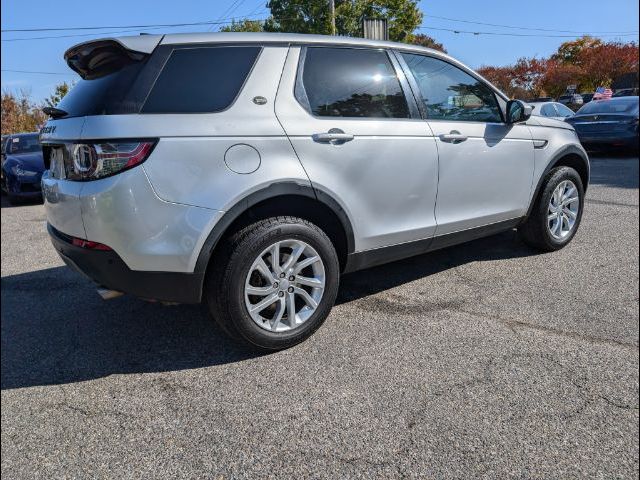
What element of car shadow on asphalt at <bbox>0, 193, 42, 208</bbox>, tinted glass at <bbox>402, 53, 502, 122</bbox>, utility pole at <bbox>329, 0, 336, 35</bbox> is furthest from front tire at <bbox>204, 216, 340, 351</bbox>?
car shadow on asphalt at <bbox>0, 193, 42, 208</bbox>

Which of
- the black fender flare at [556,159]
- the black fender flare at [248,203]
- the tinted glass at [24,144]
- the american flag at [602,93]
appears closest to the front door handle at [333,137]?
the black fender flare at [248,203]

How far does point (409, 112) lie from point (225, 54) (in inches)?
51.3

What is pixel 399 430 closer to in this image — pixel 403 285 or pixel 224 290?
pixel 224 290

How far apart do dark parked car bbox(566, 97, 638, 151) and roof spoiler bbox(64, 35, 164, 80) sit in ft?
31.2

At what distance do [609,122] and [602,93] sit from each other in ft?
4.70

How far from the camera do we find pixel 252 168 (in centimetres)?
264

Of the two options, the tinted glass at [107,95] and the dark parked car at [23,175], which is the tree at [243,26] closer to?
the tinted glass at [107,95]

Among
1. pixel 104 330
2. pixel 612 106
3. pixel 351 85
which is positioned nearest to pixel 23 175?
pixel 104 330

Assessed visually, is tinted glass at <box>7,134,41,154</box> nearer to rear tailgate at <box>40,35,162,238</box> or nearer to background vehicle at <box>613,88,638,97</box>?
rear tailgate at <box>40,35,162,238</box>

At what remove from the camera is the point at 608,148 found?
10.7 m

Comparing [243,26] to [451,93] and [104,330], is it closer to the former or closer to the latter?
[451,93]

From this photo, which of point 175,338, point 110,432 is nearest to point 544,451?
point 110,432

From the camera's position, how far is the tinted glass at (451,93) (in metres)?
3.49

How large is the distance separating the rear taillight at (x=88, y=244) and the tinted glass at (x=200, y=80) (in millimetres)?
726
